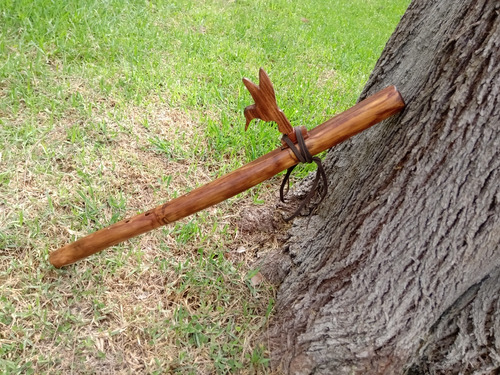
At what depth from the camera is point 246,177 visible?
1.37 m

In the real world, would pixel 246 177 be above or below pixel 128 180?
above

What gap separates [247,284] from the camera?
182cm

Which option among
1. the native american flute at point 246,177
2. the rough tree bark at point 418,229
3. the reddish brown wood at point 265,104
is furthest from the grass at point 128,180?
the reddish brown wood at point 265,104

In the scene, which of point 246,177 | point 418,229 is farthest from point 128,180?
point 418,229

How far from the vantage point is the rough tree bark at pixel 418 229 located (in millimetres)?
1099

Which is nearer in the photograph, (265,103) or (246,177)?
(265,103)

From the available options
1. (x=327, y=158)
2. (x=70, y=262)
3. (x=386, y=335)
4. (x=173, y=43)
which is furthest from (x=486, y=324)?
(x=173, y=43)

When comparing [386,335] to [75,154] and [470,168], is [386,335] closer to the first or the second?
[470,168]

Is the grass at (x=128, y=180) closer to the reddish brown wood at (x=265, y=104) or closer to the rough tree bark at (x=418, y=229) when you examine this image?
the rough tree bark at (x=418, y=229)

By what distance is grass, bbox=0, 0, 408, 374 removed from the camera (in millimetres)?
1609

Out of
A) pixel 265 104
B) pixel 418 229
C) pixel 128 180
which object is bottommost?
pixel 128 180

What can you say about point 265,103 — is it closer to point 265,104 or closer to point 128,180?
point 265,104

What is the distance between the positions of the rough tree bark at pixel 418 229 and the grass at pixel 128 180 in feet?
1.06

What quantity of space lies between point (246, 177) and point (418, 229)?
60 centimetres
